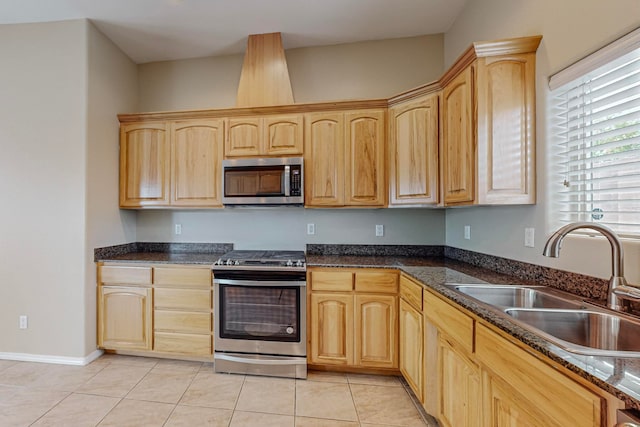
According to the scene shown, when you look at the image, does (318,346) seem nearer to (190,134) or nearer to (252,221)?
(252,221)

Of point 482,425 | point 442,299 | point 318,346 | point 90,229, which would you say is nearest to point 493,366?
point 482,425

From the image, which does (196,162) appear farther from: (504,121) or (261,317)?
(504,121)

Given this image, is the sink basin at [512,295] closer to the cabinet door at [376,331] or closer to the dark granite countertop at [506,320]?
the dark granite countertop at [506,320]

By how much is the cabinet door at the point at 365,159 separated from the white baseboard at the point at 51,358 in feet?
8.82

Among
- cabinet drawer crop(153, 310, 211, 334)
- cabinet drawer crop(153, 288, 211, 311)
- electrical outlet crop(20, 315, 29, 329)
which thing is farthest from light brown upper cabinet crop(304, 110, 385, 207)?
electrical outlet crop(20, 315, 29, 329)

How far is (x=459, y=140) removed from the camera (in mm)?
1974

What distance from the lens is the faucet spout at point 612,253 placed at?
1.15 m

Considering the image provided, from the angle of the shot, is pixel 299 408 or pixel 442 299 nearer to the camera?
pixel 442 299

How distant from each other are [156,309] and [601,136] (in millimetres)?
3315

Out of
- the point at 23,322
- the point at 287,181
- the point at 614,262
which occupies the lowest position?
the point at 23,322

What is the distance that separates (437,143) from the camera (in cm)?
231

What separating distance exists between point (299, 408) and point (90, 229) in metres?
2.33

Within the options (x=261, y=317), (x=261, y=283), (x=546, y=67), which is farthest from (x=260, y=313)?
(x=546, y=67)

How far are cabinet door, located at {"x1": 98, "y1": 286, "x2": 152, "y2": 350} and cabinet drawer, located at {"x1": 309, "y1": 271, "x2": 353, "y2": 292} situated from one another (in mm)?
1518
